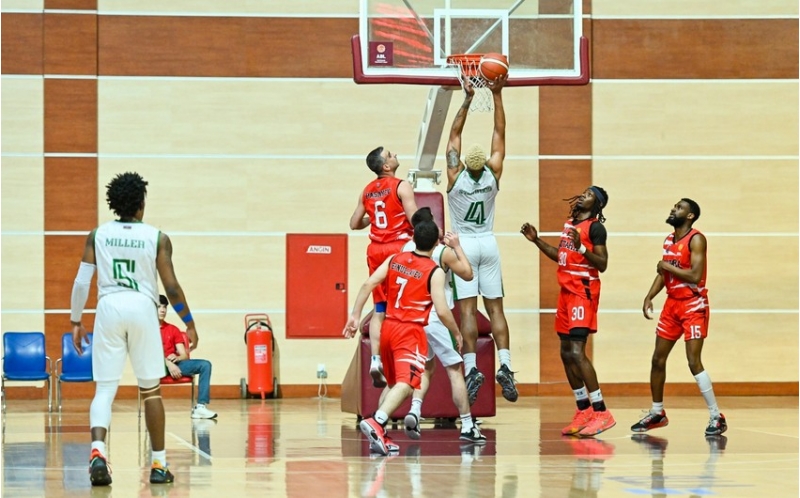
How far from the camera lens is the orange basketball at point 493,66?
1198 cm

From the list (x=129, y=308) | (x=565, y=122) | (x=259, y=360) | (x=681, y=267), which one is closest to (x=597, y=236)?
(x=681, y=267)

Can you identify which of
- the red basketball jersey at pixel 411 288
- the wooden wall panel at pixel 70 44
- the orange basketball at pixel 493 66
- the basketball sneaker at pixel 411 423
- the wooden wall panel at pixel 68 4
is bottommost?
the basketball sneaker at pixel 411 423

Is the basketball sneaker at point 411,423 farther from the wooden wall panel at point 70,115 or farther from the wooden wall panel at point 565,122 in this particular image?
the wooden wall panel at point 70,115

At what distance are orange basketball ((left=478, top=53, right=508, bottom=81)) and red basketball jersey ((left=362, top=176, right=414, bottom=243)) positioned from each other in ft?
4.52

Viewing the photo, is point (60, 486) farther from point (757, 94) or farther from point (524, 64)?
point (757, 94)

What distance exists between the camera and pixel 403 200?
1183cm

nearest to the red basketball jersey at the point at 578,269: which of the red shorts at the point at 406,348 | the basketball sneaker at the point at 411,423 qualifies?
the red shorts at the point at 406,348

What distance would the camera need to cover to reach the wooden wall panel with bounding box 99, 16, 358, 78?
58.7ft

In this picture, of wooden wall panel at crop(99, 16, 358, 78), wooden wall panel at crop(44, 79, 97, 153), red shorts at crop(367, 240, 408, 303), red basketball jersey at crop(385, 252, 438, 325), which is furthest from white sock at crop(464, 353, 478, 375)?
wooden wall panel at crop(44, 79, 97, 153)

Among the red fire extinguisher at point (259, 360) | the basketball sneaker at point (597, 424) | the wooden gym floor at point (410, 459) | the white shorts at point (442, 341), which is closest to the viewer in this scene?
the wooden gym floor at point (410, 459)

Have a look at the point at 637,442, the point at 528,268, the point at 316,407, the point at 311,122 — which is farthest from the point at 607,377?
the point at 637,442

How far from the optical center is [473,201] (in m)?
12.0

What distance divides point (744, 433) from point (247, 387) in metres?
7.96

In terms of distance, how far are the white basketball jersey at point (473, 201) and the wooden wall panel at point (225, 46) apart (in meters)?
6.54
